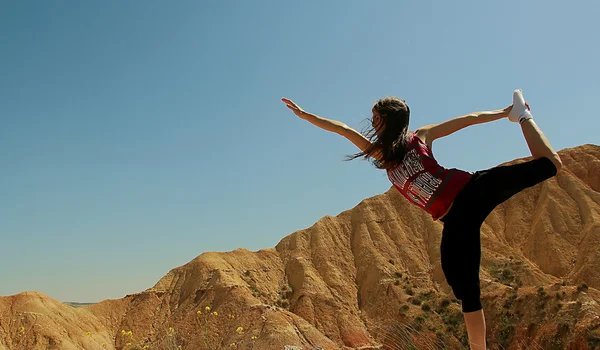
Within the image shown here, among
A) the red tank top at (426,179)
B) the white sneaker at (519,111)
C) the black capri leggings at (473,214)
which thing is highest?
the white sneaker at (519,111)

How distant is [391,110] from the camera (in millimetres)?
3195

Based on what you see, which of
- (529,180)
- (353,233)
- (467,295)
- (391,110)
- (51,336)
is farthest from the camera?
(353,233)

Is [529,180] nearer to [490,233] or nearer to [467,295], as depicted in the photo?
[467,295]

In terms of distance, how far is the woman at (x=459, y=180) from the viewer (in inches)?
110

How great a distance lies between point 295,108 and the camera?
12.4 ft

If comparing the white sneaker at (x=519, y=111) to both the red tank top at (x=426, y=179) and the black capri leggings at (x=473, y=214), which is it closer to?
the black capri leggings at (x=473, y=214)

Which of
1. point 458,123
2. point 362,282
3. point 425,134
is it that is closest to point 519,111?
point 458,123

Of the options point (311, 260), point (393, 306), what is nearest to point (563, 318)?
point (393, 306)

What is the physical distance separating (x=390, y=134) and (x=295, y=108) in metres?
0.88

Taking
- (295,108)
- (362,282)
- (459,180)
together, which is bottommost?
(459,180)

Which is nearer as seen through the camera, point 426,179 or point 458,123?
point 426,179

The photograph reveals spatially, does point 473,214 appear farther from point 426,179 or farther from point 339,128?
point 339,128

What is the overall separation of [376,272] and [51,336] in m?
28.7

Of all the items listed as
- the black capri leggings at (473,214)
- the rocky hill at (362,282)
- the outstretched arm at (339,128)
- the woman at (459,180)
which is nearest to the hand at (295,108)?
the outstretched arm at (339,128)
